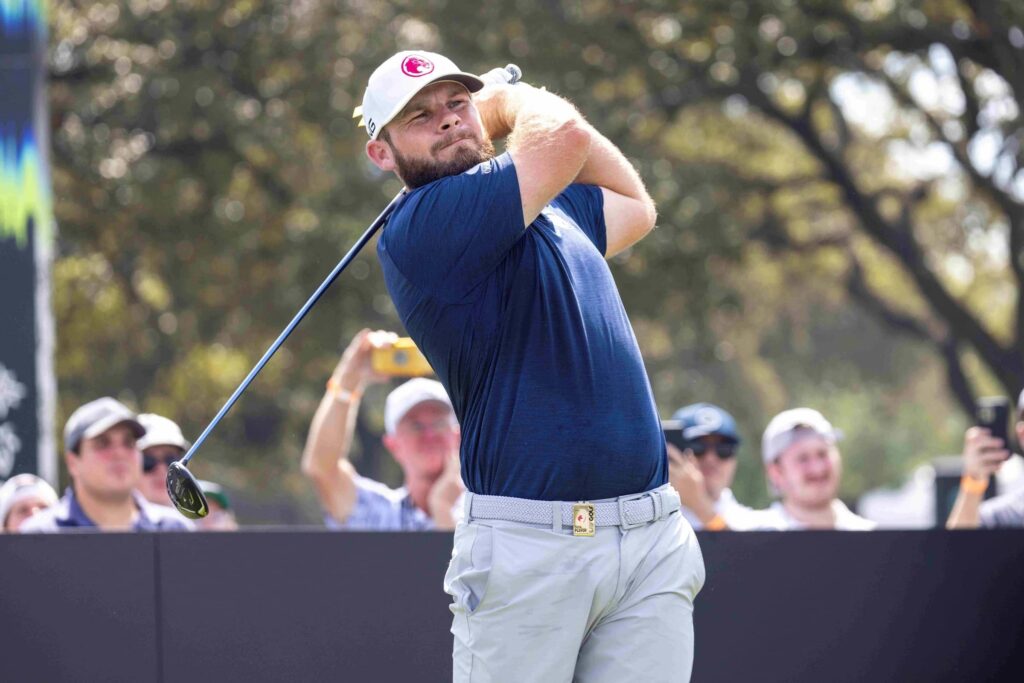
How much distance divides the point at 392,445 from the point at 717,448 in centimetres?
141

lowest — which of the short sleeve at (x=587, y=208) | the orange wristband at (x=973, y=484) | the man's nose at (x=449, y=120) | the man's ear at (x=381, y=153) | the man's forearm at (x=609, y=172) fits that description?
the orange wristband at (x=973, y=484)

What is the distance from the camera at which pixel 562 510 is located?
3158 millimetres

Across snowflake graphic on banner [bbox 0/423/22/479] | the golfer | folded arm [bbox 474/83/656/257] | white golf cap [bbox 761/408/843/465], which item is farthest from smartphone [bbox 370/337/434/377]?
snowflake graphic on banner [bbox 0/423/22/479]

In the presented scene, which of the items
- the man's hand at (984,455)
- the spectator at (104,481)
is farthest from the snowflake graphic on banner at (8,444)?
the man's hand at (984,455)

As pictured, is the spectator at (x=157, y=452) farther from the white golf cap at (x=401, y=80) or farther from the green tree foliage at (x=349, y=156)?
the green tree foliage at (x=349, y=156)

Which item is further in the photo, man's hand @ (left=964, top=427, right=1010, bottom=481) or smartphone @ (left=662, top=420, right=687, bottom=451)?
smartphone @ (left=662, top=420, right=687, bottom=451)

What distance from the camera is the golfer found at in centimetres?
316

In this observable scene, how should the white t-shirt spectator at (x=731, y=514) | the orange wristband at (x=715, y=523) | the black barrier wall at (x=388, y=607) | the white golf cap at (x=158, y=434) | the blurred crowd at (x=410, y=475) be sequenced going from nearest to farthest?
the black barrier wall at (x=388, y=607) < the orange wristband at (x=715, y=523) < the blurred crowd at (x=410, y=475) < the white t-shirt spectator at (x=731, y=514) < the white golf cap at (x=158, y=434)

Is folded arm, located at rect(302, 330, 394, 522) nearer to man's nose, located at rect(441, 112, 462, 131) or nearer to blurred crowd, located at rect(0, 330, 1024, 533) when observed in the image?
blurred crowd, located at rect(0, 330, 1024, 533)

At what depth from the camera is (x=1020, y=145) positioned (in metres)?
13.5

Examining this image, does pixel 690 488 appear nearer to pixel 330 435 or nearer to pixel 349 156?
pixel 330 435

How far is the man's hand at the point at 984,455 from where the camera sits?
5.57 meters

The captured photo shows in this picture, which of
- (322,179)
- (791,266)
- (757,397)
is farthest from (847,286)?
(757,397)

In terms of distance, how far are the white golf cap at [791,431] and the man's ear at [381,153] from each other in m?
3.16
